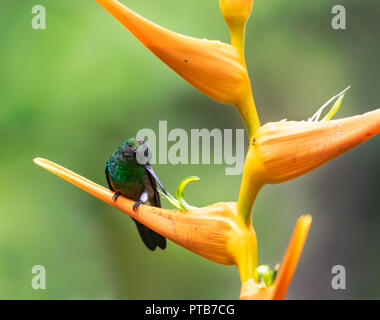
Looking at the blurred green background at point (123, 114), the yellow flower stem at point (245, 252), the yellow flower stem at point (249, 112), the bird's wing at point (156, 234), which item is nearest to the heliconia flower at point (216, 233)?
the yellow flower stem at point (245, 252)

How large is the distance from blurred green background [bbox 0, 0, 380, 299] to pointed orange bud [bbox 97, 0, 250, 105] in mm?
1422

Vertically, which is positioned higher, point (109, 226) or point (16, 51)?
point (16, 51)

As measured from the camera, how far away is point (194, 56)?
733 mm

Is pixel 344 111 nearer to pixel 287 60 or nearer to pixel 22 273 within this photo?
pixel 287 60

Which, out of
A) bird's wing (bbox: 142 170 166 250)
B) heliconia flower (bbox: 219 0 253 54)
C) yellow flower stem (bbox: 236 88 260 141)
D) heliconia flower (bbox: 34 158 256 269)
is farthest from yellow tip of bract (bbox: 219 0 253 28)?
bird's wing (bbox: 142 170 166 250)

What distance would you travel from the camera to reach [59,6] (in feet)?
7.23

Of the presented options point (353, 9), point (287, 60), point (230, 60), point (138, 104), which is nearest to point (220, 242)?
point (230, 60)

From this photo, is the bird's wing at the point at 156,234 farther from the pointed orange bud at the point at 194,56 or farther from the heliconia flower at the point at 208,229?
the pointed orange bud at the point at 194,56

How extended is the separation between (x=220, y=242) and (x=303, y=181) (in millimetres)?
1810

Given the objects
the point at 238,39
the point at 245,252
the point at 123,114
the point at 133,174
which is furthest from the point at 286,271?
the point at 123,114

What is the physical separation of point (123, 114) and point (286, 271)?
5.32 ft

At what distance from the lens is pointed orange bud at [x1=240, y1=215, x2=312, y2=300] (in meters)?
0.66

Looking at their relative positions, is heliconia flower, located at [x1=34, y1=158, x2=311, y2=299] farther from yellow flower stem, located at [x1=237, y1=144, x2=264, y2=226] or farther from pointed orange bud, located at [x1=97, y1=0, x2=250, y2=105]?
pointed orange bud, located at [x1=97, y1=0, x2=250, y2=105]

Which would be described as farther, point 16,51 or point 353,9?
point 353,9
